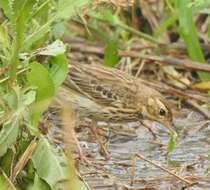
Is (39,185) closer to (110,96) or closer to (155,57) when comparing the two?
(110,96)

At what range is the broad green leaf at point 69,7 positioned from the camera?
4.39 meters

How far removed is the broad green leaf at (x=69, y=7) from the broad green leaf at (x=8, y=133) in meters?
0.75

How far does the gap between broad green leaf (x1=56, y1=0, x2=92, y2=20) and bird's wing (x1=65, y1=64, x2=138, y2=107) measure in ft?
4.92

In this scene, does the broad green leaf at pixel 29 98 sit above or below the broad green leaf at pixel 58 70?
above

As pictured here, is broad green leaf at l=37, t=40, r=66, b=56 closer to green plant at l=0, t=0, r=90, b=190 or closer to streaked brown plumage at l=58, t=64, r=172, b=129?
green plant at l=0, t=0, r=90, b=190

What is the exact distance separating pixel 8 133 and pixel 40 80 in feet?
1.13

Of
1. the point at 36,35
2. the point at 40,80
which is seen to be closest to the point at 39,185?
the point at 40,80

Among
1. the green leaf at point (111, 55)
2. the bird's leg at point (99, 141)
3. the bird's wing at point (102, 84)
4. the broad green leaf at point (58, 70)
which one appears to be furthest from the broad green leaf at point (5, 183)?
the green leaf at point (111, 55)

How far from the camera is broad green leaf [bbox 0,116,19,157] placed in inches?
153

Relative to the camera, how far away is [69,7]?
4.43m

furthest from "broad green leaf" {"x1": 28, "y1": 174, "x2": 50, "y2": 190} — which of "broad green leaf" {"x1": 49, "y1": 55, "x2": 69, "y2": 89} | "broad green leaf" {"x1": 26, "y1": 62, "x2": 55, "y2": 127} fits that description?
"broad green leaf" {"x1": 49, "y1": 55, "x2": 69, "y2": 89}

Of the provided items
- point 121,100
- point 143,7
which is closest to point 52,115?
point 121,100

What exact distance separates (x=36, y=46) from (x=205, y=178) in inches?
45.8

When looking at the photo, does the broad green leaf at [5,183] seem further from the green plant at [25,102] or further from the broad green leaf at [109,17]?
the broad green leaf at [109,17]
